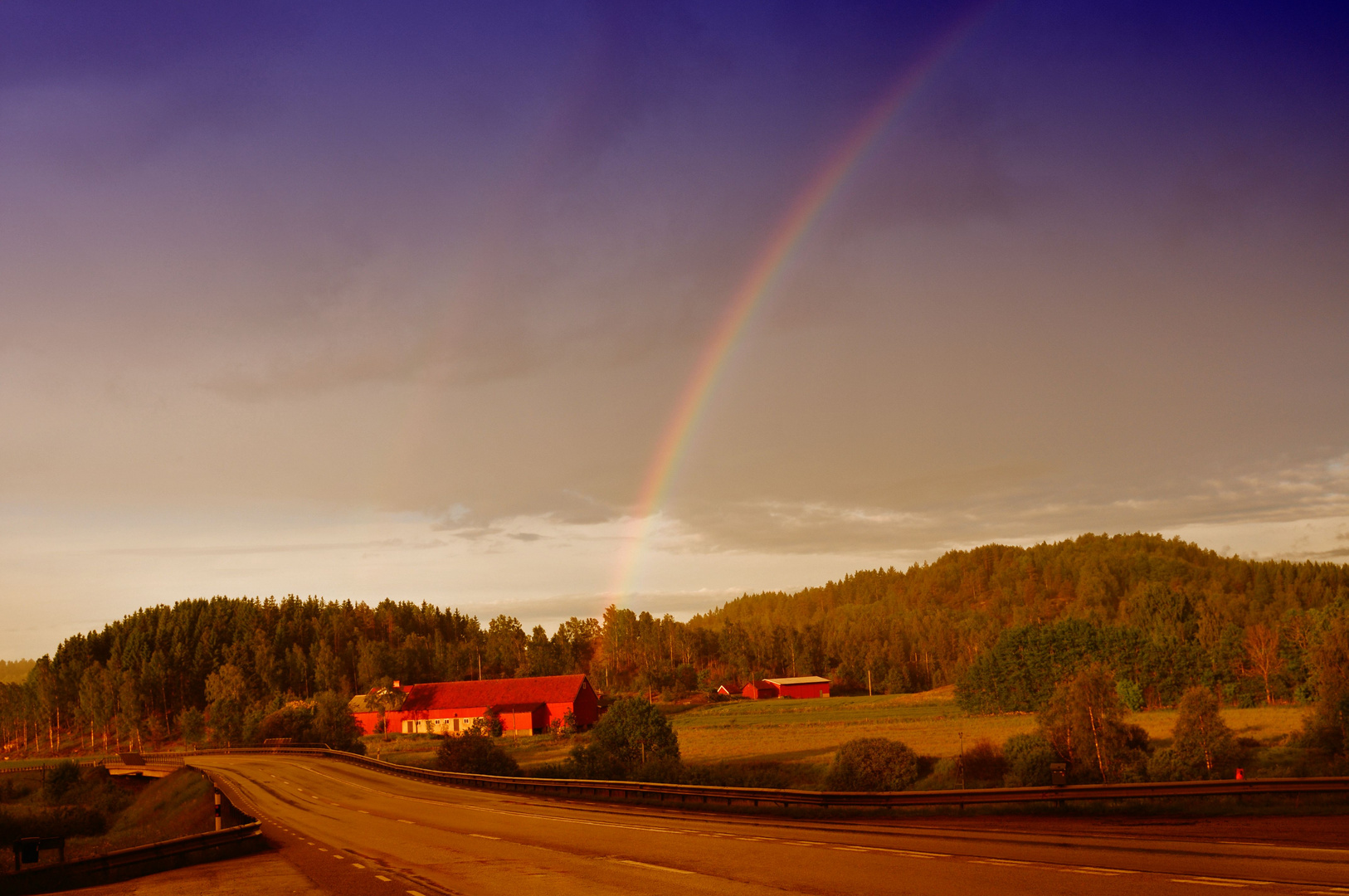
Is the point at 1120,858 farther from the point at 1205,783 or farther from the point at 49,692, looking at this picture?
the point at 49,692

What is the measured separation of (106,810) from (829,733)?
60.2m

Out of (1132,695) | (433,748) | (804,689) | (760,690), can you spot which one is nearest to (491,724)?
(433,748)

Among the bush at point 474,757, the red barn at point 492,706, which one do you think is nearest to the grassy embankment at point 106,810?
the bush at point 474,757

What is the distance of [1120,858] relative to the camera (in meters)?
17.1

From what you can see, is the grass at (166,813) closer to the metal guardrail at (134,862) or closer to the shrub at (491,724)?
the metal guardrail at (134,862)

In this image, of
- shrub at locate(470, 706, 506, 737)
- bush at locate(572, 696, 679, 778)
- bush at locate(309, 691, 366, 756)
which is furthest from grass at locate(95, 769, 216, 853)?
shrub at locate(470, 706, 506, 737)

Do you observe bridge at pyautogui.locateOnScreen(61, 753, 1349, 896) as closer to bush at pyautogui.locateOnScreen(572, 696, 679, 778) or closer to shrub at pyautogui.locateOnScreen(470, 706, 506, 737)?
bush at pyautogui.locateOnScreen(572, 696, 679, 778)

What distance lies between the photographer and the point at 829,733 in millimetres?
89125

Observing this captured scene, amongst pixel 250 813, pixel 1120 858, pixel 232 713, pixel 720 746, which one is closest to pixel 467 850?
pixel 1120 858

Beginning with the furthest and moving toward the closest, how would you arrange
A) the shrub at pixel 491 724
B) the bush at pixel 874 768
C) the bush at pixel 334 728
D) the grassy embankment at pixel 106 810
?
the shrub at pixel 491 724 → the bush at pixel 334 728 → the grassy embankment at pixel 106 810 → the bush at pixel 874 768

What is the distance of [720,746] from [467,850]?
196 ft

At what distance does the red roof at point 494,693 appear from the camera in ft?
379

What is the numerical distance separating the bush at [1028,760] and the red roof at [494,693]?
7758 cm

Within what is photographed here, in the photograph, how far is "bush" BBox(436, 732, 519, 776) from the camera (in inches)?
2195
